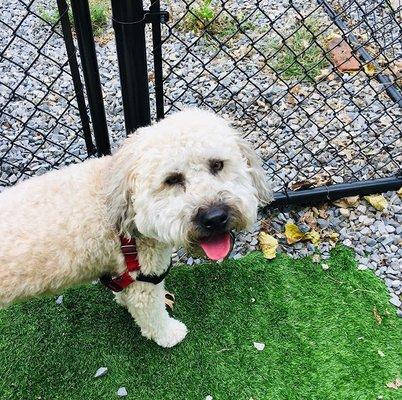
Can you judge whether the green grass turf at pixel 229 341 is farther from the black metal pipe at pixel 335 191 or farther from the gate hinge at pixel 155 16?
the gate hinge at pixel 155 16

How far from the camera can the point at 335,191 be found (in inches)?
119

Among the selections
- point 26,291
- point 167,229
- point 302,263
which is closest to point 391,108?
point 302,263

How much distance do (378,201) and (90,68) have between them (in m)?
1.85

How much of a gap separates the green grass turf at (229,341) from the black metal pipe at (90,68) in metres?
0.83

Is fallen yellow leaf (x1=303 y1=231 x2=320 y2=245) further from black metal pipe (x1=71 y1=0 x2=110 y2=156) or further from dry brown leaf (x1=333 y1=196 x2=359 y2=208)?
black metal pipe (x1=71 y1=0 x2=110 y2=156)

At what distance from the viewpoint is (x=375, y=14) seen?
437 cm

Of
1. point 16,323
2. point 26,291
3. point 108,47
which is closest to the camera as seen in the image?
point 26,291

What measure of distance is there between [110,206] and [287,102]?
2140mm

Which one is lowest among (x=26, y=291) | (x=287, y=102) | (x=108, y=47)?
(x=26, y=291)

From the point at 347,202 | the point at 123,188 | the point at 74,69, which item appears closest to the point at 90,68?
the point at 74,69

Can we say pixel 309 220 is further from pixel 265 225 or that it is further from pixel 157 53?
pixel 157 53

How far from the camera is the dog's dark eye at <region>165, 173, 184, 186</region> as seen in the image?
71.7 inches

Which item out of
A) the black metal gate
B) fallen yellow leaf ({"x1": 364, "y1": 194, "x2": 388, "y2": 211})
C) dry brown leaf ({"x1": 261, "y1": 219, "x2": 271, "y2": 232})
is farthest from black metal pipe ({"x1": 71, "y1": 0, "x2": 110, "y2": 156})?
fallen yellow leaf ({"x1": 364, "y1": 194, "x2": 388, "y2": 211})

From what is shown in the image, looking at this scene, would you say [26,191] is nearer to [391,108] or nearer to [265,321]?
[265,321]
